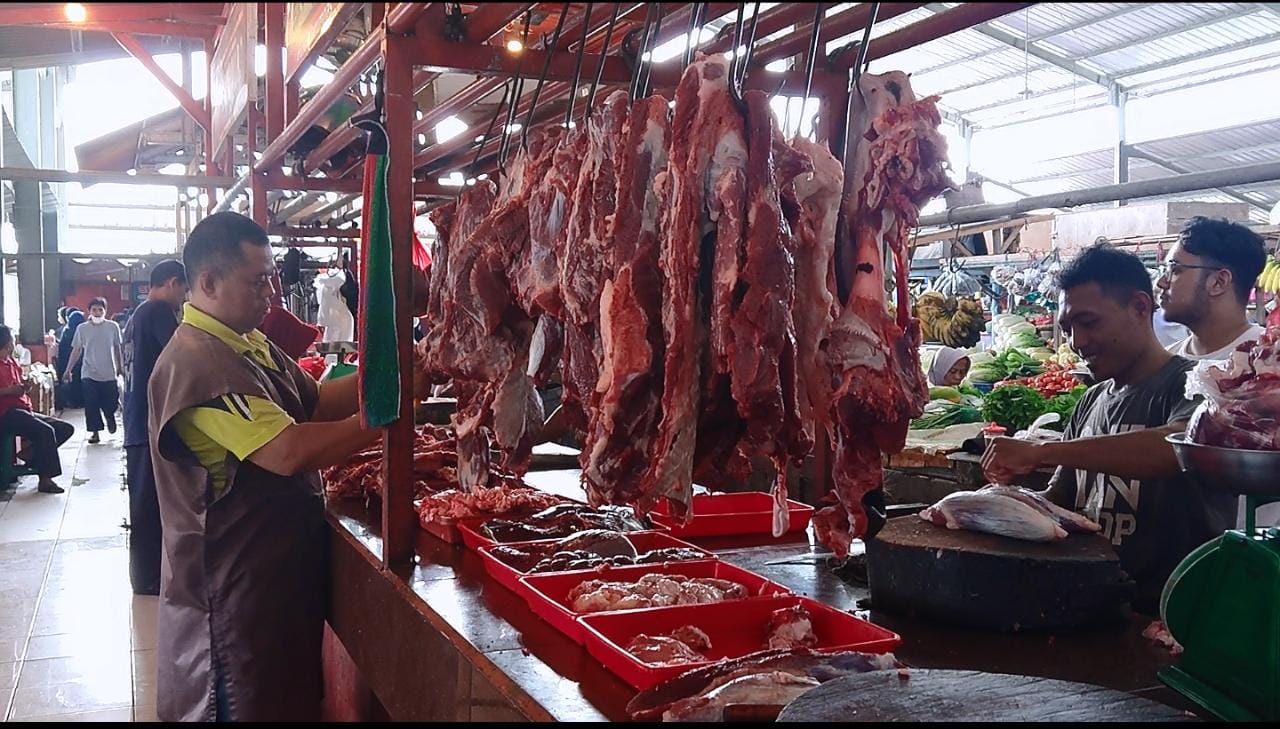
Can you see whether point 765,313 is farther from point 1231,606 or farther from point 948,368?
point 948,368

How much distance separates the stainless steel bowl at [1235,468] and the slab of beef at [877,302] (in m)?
0.52

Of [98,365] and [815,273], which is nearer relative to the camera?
[815,273]

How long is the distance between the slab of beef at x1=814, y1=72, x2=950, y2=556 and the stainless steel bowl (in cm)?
52

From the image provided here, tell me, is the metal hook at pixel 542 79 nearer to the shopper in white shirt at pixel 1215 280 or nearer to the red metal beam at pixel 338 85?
the red metal beam at pixel 338 85

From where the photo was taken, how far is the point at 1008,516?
95.7 inches

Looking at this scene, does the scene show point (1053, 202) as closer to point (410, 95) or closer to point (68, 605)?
point (410, 95)

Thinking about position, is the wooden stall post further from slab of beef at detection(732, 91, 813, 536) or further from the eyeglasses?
the eyeglasses

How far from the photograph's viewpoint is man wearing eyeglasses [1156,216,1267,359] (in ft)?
13.0

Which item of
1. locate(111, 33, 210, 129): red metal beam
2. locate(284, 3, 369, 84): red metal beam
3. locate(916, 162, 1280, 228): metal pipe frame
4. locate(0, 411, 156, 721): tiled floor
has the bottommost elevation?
locate(0, 411, 156, 721): tiled floor

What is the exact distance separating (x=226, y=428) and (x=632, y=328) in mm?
1719

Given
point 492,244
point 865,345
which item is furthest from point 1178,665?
point 492,244

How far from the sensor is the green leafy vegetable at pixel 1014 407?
626cm

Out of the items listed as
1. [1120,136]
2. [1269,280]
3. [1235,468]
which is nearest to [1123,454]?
[1235,468]

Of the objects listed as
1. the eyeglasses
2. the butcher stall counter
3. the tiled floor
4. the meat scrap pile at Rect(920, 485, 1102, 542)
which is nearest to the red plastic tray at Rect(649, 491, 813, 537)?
the butcher stall counter
